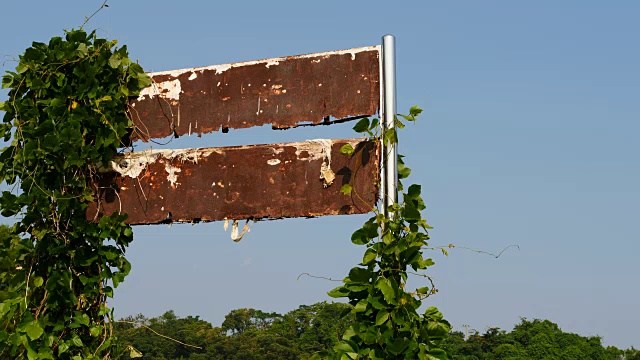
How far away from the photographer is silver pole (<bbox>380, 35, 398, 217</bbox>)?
12.1 ft

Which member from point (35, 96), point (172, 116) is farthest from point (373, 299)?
point (35, 96)

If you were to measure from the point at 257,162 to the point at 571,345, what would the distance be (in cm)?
7081

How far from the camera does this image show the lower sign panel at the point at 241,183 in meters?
3.82

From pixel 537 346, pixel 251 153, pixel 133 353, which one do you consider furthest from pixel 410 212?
pixel 537 346

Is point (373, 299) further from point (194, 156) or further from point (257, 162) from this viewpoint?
point (194, 156)

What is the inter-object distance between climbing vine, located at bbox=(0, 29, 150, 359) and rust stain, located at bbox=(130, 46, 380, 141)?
5.7 inches

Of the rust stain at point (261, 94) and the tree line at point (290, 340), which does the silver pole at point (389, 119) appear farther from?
the tree line at point (290, 340)

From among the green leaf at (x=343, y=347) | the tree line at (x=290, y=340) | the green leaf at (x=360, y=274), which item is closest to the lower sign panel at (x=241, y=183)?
the green leaf at (x=360, y=274)

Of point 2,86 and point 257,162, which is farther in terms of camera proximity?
point 2,86

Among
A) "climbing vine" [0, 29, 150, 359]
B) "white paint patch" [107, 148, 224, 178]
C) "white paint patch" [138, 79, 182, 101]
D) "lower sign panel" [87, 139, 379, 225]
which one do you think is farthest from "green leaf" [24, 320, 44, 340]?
"white paint patch" [138, 79, 182, 101]

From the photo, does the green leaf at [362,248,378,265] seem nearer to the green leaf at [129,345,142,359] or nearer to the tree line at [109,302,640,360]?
the green leaf at [129,345,142,359]

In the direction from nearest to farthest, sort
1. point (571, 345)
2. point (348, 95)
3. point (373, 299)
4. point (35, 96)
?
point (373, 299), point (348, 95), point (35, 96), point (571, 345)

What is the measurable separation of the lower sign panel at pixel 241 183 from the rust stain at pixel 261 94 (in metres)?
0.14

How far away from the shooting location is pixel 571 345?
70.1m
